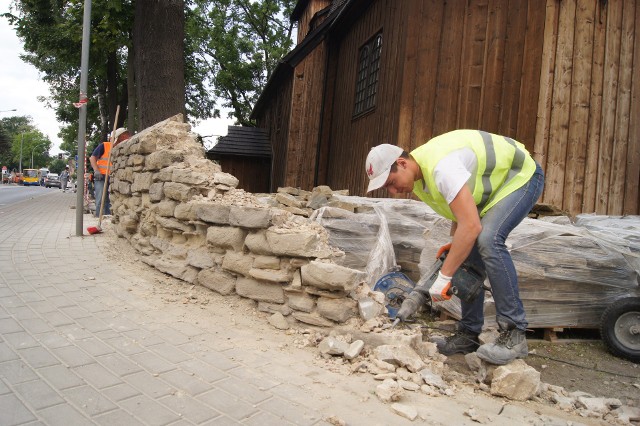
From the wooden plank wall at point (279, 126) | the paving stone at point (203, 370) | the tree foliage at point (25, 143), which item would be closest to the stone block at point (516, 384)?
the paving stone at point (203, 370)

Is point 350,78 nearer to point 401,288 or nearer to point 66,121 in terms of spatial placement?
point 401,288

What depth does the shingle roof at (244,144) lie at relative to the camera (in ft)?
57.2

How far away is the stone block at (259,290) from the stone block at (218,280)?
10 cm

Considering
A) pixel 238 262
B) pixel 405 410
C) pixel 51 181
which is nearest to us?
pixel 405 410

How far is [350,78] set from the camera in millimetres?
9859

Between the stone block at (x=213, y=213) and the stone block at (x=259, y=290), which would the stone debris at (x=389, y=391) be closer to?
the stone block at (x=259, y=290)

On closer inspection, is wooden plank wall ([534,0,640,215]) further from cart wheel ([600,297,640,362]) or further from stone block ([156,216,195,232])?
stone block ([156,216,195,232])

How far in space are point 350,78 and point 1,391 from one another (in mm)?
9051

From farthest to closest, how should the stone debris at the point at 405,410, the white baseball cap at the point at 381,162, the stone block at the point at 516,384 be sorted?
the white baseball cap at the point at 381,162
the stone block at the point at 516,384
the stone debris at the point at 405,410

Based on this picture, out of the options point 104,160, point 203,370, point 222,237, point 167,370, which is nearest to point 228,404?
point 203,370

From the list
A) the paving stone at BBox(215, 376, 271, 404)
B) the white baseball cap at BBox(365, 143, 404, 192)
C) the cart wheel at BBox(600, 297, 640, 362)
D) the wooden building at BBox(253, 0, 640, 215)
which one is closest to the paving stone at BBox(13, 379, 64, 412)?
the paving stone at BBox(215, 376, 271, 404)

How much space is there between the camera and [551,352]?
13.7 feet

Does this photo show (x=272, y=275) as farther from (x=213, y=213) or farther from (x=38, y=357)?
(x=38, y=357)

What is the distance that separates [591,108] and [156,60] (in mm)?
8213
